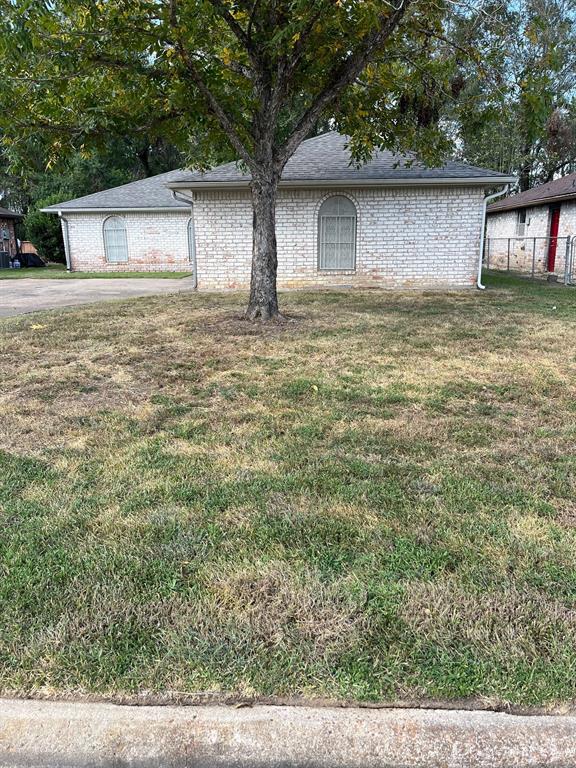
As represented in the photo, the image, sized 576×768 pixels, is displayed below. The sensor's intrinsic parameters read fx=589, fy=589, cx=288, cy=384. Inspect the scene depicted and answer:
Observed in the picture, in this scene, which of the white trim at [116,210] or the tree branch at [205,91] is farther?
the white trim at [116,210]

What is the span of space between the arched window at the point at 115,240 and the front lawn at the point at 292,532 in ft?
67.1

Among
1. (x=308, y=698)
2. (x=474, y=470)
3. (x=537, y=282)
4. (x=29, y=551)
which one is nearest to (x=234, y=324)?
(x=474, y=470)

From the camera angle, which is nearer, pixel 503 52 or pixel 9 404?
pixel 9 404

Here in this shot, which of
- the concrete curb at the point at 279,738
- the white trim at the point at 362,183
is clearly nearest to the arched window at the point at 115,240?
the white trim at the point at 362,183

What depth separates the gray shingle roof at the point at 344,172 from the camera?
47.8 ft

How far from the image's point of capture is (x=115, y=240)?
25594 mm

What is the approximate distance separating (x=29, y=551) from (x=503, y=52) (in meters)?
10.8

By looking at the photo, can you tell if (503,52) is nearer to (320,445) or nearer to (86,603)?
(320,445)

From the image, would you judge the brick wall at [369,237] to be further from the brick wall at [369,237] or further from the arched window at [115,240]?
the arched window at [115,240]

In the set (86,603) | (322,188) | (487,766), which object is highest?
(322,188)

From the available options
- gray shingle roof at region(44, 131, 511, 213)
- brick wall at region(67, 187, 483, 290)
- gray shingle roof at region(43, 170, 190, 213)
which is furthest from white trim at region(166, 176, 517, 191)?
gray shingle roof at region(43, 170, 190, 213)

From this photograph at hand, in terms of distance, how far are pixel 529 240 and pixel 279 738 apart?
928 inches

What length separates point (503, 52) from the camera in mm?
9961

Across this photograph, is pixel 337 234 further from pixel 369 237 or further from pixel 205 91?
pixel 205 91
